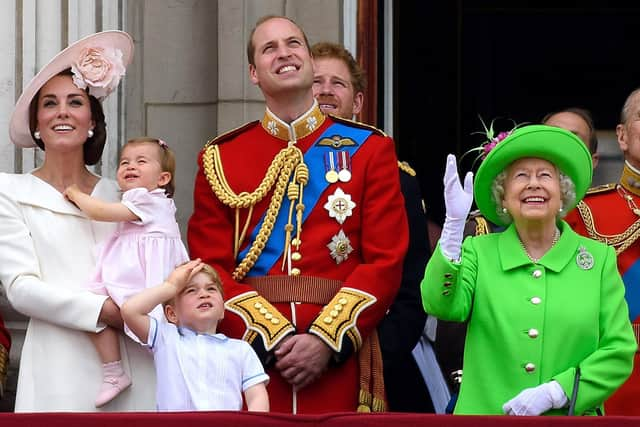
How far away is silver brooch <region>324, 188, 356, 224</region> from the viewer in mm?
5848

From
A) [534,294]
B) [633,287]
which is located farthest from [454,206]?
[633,287]

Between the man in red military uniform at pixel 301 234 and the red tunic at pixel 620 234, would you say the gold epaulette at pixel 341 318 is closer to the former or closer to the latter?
the man in red military uniform at pixel 301 234

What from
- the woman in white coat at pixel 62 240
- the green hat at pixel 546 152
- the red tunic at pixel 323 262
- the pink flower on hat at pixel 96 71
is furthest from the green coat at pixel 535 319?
the pink flower on hat at pixel 96 71

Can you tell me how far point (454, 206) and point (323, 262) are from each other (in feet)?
2.30

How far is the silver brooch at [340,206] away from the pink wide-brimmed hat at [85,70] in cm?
78

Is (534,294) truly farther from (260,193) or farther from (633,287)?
(260,193)

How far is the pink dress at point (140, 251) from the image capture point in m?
5.79

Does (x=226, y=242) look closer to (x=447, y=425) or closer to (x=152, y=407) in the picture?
(x=152, y=407)

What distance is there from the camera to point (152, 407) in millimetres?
5789

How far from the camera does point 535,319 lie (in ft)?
18.1

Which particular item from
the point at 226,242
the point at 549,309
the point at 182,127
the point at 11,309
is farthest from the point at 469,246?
the point at 182,127

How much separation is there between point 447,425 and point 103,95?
1771 millimetres

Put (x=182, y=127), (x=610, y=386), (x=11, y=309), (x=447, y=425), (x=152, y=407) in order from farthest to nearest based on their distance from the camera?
(x=182, y=127), (x=11, y=309), (x=152, y=407), (x=610, y=386), (x=447, y=425)

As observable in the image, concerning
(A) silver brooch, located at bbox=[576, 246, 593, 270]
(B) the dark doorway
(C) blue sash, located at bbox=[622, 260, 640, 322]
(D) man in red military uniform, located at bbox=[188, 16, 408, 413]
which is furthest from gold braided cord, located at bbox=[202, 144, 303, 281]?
(B) the dark doorway
